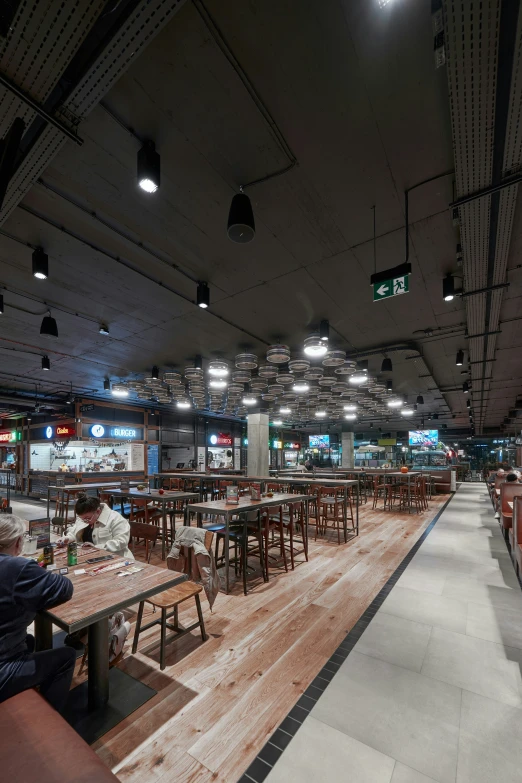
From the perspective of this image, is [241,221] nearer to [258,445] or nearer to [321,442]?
[258,445]

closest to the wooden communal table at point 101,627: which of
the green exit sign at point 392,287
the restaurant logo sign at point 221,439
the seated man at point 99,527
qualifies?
the seated man at point 99,527

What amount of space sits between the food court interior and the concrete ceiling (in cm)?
2

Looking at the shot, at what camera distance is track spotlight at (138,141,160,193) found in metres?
2.22

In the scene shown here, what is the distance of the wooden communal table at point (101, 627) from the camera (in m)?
1.76

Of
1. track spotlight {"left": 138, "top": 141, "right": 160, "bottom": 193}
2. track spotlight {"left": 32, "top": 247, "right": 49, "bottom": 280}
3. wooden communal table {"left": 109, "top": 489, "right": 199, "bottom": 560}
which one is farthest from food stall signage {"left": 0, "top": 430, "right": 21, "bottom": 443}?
track spotlight {"left": 138, "top": 141, "right": 160, "bottom": 193}

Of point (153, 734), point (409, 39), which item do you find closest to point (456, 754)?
point (153, 734)

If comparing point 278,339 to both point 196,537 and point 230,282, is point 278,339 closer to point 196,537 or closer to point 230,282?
point 230,282

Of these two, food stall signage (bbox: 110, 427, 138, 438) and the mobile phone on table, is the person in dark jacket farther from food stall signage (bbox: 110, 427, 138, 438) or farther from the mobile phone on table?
food stall signage (bbox: 110, 427, 138, 438)

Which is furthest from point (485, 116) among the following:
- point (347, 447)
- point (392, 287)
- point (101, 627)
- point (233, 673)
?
point (347, 447)

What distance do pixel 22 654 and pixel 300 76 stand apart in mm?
3443

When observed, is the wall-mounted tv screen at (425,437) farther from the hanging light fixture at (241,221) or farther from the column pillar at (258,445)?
the hanging light fixture at (241,221)

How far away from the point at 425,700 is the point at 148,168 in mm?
4006

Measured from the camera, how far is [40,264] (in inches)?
138

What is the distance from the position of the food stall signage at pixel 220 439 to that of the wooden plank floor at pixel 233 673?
15.9m
